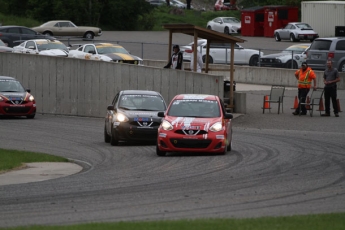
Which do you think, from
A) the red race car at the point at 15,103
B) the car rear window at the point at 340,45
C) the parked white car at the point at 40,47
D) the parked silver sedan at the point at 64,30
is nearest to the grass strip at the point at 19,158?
the red race car at the point at 15,103

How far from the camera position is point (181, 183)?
1488 cm

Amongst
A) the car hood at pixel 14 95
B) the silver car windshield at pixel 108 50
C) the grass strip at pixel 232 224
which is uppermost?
the silver car windshield at pixel 108 50

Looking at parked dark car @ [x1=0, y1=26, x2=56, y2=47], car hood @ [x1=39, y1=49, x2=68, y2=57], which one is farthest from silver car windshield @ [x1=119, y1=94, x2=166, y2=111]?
parked dark car @ [x1=0, y1=26, x2=56, y2=47]

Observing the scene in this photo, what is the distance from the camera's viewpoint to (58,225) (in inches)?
433

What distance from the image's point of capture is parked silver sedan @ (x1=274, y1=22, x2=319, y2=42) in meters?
63.0

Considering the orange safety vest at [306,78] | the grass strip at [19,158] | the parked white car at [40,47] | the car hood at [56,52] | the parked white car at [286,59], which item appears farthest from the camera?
the parked white car at [40,47]

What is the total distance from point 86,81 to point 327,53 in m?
12.2

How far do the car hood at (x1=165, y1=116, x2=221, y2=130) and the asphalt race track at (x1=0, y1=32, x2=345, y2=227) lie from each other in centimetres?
69

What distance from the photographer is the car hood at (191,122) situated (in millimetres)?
19234

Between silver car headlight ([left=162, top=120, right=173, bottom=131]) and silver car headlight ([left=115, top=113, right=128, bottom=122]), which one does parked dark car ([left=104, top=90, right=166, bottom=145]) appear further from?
silver car headlight ([left=162, top=120, right=173, bottom=131])

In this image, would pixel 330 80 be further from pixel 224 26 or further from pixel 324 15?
pixel 224 26

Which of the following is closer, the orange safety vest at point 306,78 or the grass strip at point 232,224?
the grass strip at point 232,224

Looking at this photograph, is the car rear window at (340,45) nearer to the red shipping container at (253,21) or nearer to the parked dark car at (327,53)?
the parked dark car at (327,53)

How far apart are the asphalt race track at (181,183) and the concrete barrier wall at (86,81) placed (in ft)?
18.7
